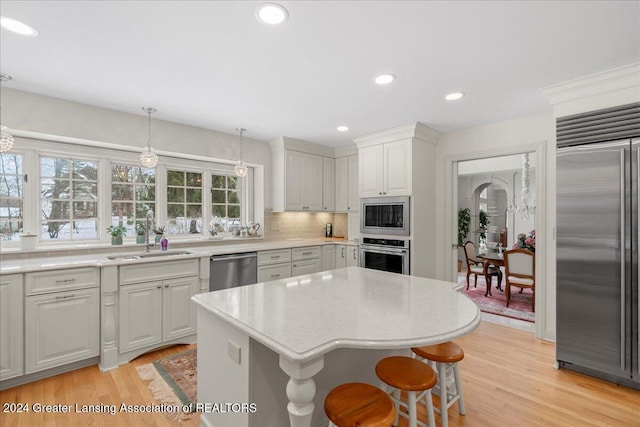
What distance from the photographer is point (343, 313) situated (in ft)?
4.94

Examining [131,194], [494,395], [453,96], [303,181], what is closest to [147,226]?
[131,194]

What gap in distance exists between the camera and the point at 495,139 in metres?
3.65

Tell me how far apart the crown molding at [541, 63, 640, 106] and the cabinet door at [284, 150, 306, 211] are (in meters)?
3.05

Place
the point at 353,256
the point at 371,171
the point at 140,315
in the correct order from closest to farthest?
the point at 140,315, the point at 371,171, the point at 353,256

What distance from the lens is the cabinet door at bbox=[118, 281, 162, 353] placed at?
9.01 feet

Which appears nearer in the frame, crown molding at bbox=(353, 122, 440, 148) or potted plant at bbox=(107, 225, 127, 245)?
potted plant at bbox=(107, 225, 127, 245)

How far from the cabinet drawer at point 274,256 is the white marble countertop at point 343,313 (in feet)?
5.78

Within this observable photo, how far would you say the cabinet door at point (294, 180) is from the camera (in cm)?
452

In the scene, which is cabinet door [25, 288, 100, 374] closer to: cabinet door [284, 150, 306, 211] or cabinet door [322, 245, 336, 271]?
cabinet door [284, 150, 306, 211]

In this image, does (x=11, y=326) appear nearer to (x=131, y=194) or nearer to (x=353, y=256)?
(x=131, y=194)

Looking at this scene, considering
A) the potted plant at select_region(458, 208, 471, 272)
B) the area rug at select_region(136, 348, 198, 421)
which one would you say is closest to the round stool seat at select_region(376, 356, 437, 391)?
the area rug at select_region(136, 348, 198, 421)

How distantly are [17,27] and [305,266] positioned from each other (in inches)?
141

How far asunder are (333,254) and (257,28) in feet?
11.3

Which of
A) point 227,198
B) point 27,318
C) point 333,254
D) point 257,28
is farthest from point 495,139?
point 27,318
